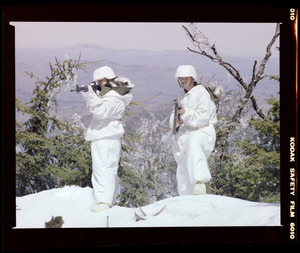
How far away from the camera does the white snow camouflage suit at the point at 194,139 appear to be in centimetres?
961

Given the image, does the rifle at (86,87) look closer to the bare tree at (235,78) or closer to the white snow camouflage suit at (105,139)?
the white snow camouflage suit at (105,139)

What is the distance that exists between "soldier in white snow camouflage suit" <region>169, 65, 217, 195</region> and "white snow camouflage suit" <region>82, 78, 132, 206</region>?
681mm

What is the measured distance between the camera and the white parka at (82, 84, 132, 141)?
9.60m

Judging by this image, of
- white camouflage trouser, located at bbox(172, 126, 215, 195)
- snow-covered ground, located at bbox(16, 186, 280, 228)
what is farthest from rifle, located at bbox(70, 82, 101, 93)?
snow-covered ground, located at bbox(16, 186, 280, 228)

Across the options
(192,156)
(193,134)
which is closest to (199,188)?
(192,156)

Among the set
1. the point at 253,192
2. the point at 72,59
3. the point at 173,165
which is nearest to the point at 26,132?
the point at 72,59

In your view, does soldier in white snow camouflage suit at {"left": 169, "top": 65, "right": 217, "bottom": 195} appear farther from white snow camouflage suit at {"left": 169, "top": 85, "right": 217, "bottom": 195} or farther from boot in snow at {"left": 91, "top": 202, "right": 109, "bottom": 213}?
boot in snow at {"left": 91, "top": 202, "right": 109, "bottom": 213}

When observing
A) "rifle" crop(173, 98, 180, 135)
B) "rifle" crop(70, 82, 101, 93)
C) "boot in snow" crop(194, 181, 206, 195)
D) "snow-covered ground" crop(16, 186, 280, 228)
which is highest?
"rifle" crop(70, 82, 101, 93)

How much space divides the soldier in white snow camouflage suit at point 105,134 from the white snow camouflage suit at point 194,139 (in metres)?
0.69

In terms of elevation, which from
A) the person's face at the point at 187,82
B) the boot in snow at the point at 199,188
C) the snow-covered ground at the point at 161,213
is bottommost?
the snow-covered ground at the point at 161,213

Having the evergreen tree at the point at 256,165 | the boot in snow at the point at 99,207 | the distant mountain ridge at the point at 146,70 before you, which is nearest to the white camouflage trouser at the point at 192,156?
the evergreen tree at the point at 256,165

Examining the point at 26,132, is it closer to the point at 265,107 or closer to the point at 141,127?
the point at 141,127

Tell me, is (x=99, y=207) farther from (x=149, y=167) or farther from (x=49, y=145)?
(x=49, y=145)
